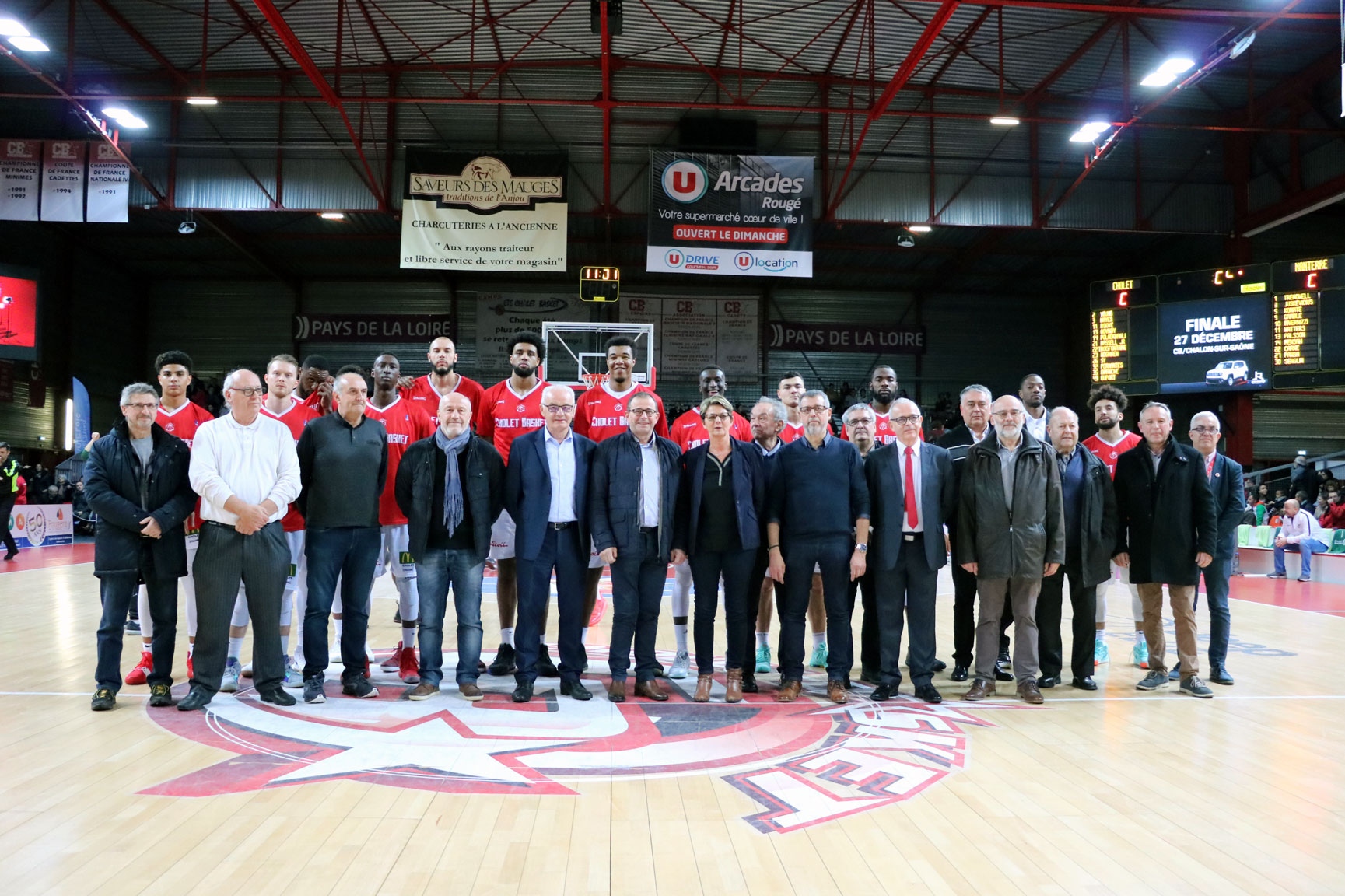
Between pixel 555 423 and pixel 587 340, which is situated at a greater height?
pixel 587 340

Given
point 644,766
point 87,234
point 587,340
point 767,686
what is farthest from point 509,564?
point 87,234

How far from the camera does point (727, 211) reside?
15.2 m

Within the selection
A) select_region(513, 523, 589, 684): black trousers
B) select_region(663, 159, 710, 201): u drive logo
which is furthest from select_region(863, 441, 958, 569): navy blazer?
select_region(663, 159, 710, 201): u drive logo

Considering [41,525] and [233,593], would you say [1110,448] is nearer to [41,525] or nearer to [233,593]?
[233,593]

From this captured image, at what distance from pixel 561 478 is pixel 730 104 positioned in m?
11.3

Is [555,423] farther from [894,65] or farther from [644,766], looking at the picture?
[894,65]

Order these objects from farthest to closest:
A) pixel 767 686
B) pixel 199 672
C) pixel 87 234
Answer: pixel 87 234
pixel 767 686
pixel 199 672

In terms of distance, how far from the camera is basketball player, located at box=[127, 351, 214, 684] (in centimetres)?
524

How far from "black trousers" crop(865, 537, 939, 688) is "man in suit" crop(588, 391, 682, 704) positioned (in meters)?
1.37

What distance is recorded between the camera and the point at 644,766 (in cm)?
397

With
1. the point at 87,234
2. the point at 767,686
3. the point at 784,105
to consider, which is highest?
the point at 784,105

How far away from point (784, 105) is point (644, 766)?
16.6m

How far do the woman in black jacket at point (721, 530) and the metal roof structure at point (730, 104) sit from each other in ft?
33.4

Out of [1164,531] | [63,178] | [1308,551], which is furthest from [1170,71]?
[63,178]
